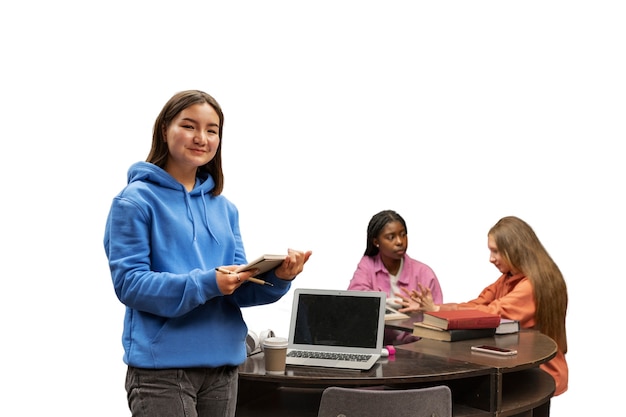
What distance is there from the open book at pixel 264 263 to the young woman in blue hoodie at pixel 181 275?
2 cm

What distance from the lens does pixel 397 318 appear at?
4348 millimetres

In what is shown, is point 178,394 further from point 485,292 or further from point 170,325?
point 485,292

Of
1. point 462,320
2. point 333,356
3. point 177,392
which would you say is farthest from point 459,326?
point 177,392

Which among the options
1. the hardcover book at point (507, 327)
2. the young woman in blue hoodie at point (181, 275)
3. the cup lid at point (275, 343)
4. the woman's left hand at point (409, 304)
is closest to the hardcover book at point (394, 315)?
the woman's left hand at point (409, 304)

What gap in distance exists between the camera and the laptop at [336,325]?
10.7ft

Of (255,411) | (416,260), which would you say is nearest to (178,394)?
(255,411)

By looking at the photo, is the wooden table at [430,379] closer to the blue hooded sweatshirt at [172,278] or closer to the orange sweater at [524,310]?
the orange sweater at [524,310]

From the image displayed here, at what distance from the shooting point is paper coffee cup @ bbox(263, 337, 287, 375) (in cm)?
297

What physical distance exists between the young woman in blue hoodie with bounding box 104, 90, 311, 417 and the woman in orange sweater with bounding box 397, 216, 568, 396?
2.24 metres

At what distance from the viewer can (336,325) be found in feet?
11.0

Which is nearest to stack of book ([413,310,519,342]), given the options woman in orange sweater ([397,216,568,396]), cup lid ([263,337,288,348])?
woman in orange sweater ([397,216,568,396])

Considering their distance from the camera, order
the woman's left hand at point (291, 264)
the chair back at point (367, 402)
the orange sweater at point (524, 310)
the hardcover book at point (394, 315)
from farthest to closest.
→ the hardcover book at point (394, 315) < the orange sweater at point (524, 310) < the chair back at point (367, 402) < the woman's left hand at point (291, 264)

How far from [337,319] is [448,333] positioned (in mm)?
658

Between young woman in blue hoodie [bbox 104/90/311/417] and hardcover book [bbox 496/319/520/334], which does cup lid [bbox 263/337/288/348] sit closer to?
young woman in blue hoodie [bbox 104/90/311/417]
